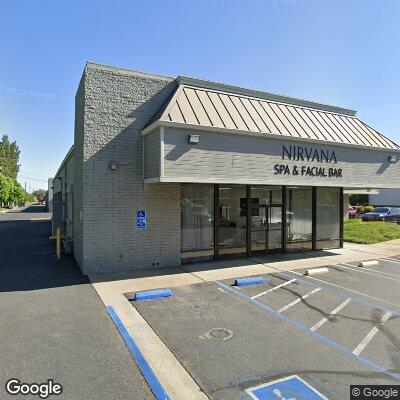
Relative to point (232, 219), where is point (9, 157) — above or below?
above

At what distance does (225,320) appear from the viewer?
6.77 metres

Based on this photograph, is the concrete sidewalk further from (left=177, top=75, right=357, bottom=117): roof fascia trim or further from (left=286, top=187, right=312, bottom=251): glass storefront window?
(left=177, top=75, right=357, bottom=117): roof fascia trim

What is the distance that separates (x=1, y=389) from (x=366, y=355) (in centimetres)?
529

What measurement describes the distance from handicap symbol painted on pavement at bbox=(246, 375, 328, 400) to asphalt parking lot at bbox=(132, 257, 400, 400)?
0.5 inches

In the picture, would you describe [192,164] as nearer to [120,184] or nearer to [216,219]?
[120,184]

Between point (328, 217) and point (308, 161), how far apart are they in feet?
14.4

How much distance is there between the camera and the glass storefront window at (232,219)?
12.7 meters

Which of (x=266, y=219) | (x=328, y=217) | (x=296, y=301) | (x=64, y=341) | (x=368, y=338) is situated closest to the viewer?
(x=64, y=341)

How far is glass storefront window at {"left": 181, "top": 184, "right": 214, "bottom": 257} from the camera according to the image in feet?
39.3

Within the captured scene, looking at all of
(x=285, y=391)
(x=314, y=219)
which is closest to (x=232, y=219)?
(x=314, y=219)

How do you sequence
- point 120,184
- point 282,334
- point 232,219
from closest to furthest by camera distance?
1. point 282,334
2. point 120,184
3. point 232,219

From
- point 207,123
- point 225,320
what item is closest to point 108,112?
point 207,123

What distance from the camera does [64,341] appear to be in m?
5.73

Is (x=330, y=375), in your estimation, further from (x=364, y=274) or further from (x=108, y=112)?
(x=108, y=112)
